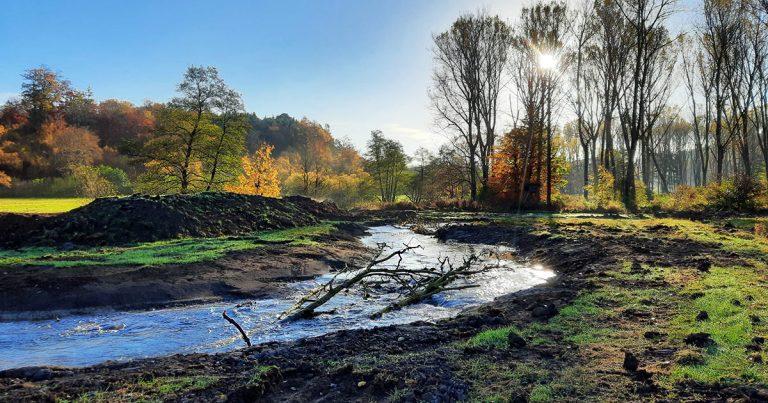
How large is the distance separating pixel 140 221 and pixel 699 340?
1750 cm

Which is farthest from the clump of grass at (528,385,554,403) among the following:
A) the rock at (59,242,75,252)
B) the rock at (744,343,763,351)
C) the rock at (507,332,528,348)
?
the rock at (59,242,75,252)

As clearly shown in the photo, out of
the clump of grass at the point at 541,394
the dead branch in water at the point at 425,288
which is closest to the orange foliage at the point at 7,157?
the dead branch in water at the point at 425,288

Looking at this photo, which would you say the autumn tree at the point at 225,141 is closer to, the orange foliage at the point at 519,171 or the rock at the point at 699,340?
the orange foliage at the point at 519,171

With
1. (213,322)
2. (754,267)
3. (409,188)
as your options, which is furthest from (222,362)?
(409,188)

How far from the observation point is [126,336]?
720 centimetres

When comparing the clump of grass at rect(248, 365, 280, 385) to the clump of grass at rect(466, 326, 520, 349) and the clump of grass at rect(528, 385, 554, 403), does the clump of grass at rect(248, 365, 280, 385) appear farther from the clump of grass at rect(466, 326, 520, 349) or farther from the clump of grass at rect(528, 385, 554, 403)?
the clump of grass at rect(528, 385, 554, 403)

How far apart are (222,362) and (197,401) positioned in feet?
4.25

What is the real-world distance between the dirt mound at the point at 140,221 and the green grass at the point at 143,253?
3.98 feet

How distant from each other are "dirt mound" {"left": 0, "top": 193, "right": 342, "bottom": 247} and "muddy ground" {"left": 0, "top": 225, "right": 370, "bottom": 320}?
5072 millimetres

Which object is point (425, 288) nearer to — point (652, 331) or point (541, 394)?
point (652, 331)

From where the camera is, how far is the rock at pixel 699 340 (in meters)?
5.01

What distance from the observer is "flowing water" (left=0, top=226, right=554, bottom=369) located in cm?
645

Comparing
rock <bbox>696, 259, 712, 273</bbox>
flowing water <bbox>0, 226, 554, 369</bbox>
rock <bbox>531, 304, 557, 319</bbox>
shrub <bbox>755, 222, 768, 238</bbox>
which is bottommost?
flowing water <bbox>0, 226, 554, 369</bbox>

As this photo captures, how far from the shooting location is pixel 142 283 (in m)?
9.89
